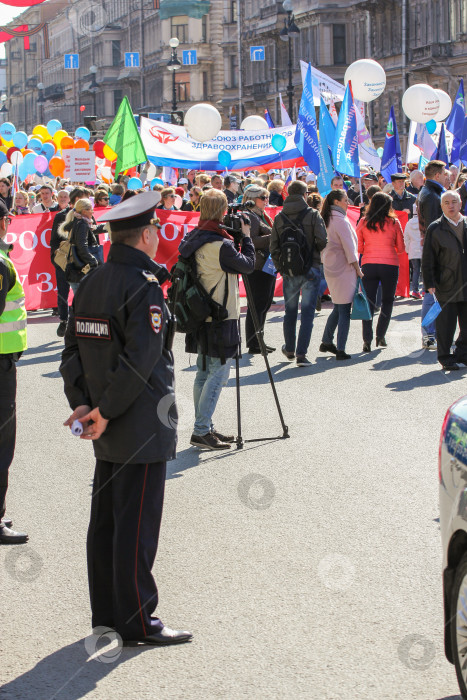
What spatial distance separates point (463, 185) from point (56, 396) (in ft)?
26.3

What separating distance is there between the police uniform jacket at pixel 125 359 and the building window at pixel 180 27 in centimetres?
9435

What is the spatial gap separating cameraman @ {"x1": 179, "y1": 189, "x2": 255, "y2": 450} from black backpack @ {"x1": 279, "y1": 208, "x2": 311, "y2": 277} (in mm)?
3230

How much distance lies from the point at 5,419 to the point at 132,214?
197cm

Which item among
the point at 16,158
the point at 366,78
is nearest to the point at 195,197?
the point at 366,78

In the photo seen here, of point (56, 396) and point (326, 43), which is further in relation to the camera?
point (326, 43)

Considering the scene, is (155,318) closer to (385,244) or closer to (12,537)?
(12,537)

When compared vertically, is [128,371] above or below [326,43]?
below

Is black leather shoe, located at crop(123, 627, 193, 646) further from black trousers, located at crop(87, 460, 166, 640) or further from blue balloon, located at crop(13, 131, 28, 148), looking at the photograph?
blue balloon, located at crop(13, 131, 28, 148)

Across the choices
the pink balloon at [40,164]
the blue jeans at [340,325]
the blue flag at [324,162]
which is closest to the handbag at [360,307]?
the blue jeans at [340,325]

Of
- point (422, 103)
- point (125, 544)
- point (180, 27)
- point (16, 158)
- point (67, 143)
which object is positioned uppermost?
point (180, 27)

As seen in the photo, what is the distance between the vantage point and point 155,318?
4055 millimetres

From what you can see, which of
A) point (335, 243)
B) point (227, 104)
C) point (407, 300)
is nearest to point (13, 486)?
point (335, 243)

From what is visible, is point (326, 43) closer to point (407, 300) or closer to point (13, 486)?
point (407, 300)

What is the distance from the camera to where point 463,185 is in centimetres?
1559
